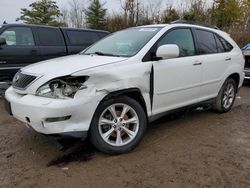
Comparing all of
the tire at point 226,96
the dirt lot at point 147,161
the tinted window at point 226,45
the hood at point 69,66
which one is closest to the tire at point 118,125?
the dirt lot at point 147,161

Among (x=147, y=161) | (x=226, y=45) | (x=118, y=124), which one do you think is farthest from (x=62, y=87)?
(x=226, y=45)

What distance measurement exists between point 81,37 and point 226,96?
477 centimetres

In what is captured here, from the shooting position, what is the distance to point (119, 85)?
12.0 ft

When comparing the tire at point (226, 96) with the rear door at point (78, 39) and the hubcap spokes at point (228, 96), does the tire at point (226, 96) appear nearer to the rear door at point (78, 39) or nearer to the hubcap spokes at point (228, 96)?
the hubcap spokes at point (228, 96)

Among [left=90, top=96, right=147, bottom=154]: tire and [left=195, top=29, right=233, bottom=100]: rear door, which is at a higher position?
[left=195, top=29, right=233, bottom=100]: rear door

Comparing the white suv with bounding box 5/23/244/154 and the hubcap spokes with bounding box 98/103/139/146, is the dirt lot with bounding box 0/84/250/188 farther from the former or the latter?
the white suv with bounding box 5/23/244/154

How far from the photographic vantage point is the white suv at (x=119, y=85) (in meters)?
3.39

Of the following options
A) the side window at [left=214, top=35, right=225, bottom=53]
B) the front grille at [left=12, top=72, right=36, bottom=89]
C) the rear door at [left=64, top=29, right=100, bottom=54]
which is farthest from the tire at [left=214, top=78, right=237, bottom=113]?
the rear door at [left=64, top=29, right=100, bottom=54]

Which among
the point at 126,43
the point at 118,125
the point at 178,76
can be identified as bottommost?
the point at 118,125

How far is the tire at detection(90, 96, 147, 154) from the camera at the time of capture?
3.60 m

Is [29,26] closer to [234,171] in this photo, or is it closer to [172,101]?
[172,101]

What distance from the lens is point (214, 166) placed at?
352 centimetres

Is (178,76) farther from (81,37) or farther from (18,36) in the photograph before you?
(81,37)

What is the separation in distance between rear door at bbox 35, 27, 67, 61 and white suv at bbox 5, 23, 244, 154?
3.34 m
